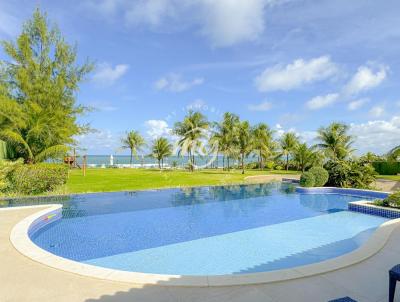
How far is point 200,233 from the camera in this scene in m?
8.28

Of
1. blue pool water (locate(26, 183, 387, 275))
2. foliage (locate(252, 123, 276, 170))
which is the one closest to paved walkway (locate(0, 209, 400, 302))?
blue pool water (locate(26, 183, 387, 275))

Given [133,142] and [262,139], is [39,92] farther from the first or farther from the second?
[262,139]

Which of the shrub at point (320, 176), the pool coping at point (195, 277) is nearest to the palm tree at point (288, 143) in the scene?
the shrub at point (320, 176)

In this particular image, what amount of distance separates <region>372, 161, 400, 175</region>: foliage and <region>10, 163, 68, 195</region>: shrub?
32481mm

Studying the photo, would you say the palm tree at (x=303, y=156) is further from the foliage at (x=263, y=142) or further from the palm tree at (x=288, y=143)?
the foliage at (x=263, y=142)

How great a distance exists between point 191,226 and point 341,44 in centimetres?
1282

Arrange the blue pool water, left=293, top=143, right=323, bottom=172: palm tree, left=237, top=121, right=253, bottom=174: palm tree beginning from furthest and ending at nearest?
left=293, top=143, right=323, bottom=172: palm tree < left=237, top=121, right=253, bottom=174: palm tree < the blue pool water

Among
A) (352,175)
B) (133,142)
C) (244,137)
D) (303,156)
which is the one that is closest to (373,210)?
(352,175)

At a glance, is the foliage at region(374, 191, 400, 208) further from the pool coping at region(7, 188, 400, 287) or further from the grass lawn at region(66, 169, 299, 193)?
the grass lawn at region(66, 169, 299, 193)

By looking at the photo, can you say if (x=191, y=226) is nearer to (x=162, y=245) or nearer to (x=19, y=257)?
(x=162, y=245)

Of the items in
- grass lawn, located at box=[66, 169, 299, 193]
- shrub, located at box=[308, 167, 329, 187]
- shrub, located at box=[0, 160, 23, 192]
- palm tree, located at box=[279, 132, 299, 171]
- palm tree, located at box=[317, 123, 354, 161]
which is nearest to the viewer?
shrub, located at box=[0, 160, 23, 192]

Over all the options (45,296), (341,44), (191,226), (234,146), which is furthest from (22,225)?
(234,146)

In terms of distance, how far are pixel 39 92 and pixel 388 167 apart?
1382 inches

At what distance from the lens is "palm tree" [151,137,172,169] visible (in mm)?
39281
